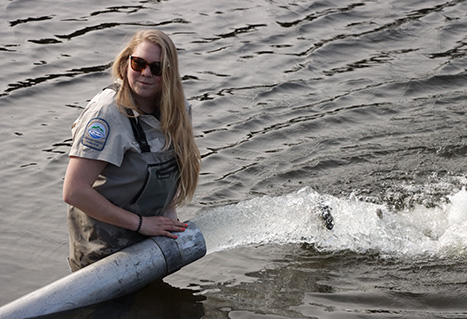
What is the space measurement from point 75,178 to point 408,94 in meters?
6.08

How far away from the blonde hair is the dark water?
1.12 metres

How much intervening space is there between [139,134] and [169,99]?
28 centimetres

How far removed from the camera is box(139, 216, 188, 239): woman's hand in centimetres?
469

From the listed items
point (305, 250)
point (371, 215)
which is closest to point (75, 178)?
point (305, 250)

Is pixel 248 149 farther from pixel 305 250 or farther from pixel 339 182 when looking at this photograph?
pixel 305 250

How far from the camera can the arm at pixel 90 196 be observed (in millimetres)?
4320

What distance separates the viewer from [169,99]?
14.9ft

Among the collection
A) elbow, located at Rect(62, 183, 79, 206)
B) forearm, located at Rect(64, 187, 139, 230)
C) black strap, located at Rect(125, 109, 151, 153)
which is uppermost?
black strap, located at Rect(125, 109, 151, 153)

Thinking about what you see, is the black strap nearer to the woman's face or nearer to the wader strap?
the wader strap

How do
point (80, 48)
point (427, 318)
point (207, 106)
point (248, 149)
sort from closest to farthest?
point (427, 318)
point (248, 149)
point (207, 106)
point (80, 48)

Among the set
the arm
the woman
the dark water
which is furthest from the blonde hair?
the dark water

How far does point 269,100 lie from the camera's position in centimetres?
914

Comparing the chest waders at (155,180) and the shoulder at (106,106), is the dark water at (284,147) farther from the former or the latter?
the shoulder at (106,106)

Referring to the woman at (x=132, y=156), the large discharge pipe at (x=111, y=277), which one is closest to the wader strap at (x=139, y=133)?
the woman at (x=132, y=156)
